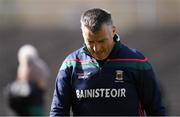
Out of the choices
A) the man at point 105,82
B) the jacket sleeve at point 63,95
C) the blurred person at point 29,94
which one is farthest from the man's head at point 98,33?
the blurred person at point 29,94

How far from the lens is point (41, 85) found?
10.5m

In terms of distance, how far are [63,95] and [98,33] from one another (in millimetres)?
532

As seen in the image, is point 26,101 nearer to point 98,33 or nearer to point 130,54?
point 130,54

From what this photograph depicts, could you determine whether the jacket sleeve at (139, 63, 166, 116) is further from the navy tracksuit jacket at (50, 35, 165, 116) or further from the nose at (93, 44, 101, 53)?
the nose at (93, 44, 101, 53)

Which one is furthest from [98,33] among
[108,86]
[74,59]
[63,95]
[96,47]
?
[63,95]

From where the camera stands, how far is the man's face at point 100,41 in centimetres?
639

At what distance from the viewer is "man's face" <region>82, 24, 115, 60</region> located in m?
6.39

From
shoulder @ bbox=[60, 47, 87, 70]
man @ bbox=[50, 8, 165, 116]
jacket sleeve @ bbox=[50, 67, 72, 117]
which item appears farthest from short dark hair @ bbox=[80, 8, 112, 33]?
jacket sleeve @ bbox=[50, 67, 72, 117]

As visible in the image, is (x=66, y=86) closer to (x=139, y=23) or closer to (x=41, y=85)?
(x=41, y=85)

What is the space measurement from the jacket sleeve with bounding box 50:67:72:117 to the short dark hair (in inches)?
14.9

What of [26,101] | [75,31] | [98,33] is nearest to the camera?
[98,33]

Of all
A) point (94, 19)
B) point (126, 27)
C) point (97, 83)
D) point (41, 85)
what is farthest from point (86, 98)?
point (126, 27)

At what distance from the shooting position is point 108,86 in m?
6.54

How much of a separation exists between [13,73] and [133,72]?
46.3ft
